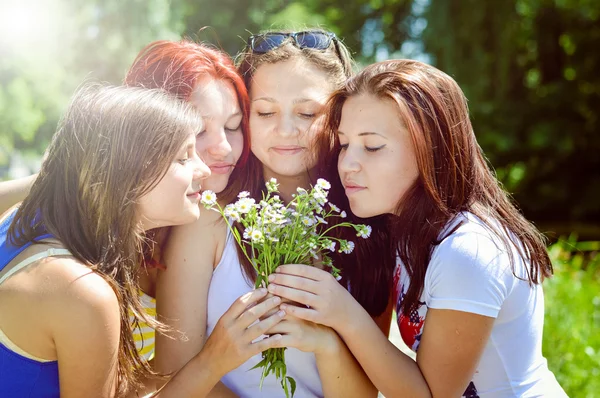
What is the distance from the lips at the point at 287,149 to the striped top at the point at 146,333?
0.86m

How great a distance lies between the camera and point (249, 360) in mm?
2779

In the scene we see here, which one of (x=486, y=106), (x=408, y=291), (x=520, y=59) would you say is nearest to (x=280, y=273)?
(x=408, y=291)

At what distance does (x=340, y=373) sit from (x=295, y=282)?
485mm

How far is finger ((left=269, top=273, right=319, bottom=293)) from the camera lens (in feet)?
7.48

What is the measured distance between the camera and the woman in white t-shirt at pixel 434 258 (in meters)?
2.34

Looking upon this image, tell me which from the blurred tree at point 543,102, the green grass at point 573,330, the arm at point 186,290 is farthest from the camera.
Result: the blurred tree at point 543,102

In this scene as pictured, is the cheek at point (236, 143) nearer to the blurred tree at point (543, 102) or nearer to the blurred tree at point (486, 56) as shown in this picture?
the blurred tree at point (486, 56)

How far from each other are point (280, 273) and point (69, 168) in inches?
33.9

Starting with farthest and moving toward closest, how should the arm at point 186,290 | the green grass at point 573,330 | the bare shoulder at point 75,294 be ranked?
the green grass at point 573,330 < the arm at point 186,290 < the bare shoulder at point 75,294

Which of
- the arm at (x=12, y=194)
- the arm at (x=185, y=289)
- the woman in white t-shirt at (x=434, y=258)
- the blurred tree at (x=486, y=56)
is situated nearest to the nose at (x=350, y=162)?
the woman in white t-shirt at (x=434, y=258)

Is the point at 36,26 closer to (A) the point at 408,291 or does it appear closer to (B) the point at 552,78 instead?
(A) the point at 408,291

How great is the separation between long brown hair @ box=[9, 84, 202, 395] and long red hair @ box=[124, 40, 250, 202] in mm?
317

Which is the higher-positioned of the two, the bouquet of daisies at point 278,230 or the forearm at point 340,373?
the bouquet of daisies at point 278,230

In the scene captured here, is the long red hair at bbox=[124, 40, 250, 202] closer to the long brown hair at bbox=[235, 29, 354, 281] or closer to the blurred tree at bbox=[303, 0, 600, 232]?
the long brown hair at bbox=[235, 29, 354, 281]
